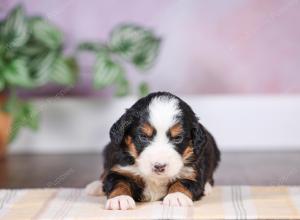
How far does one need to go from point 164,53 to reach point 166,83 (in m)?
0.22

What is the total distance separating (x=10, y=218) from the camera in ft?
7.54

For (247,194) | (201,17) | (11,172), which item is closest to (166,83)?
(201,17)

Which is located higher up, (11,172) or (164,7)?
(164,7)

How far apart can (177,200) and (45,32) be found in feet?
7.61

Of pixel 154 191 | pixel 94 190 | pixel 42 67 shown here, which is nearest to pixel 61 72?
pixel 42 67

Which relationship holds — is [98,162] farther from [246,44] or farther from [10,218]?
[10,218]

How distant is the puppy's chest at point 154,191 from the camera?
2.46 meters

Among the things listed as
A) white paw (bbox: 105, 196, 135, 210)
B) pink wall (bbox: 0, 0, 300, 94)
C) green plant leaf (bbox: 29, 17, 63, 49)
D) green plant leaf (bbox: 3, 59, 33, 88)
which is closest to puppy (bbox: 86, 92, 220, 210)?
white paw (bbox: 105, 196, 135, 210)

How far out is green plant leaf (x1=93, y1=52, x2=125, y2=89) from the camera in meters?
4.23

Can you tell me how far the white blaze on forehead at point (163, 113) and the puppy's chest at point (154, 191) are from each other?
268mm

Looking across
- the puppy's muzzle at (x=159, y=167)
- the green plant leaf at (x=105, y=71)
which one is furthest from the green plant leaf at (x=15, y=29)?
the puppy's muzzle at (x=159, y=167)

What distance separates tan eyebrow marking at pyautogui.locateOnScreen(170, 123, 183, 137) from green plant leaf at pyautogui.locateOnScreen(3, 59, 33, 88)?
2.01 m

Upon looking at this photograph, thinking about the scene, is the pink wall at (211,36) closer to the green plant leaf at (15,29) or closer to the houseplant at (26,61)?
the houseplant at (26,61)

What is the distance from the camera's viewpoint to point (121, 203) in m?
2.30
